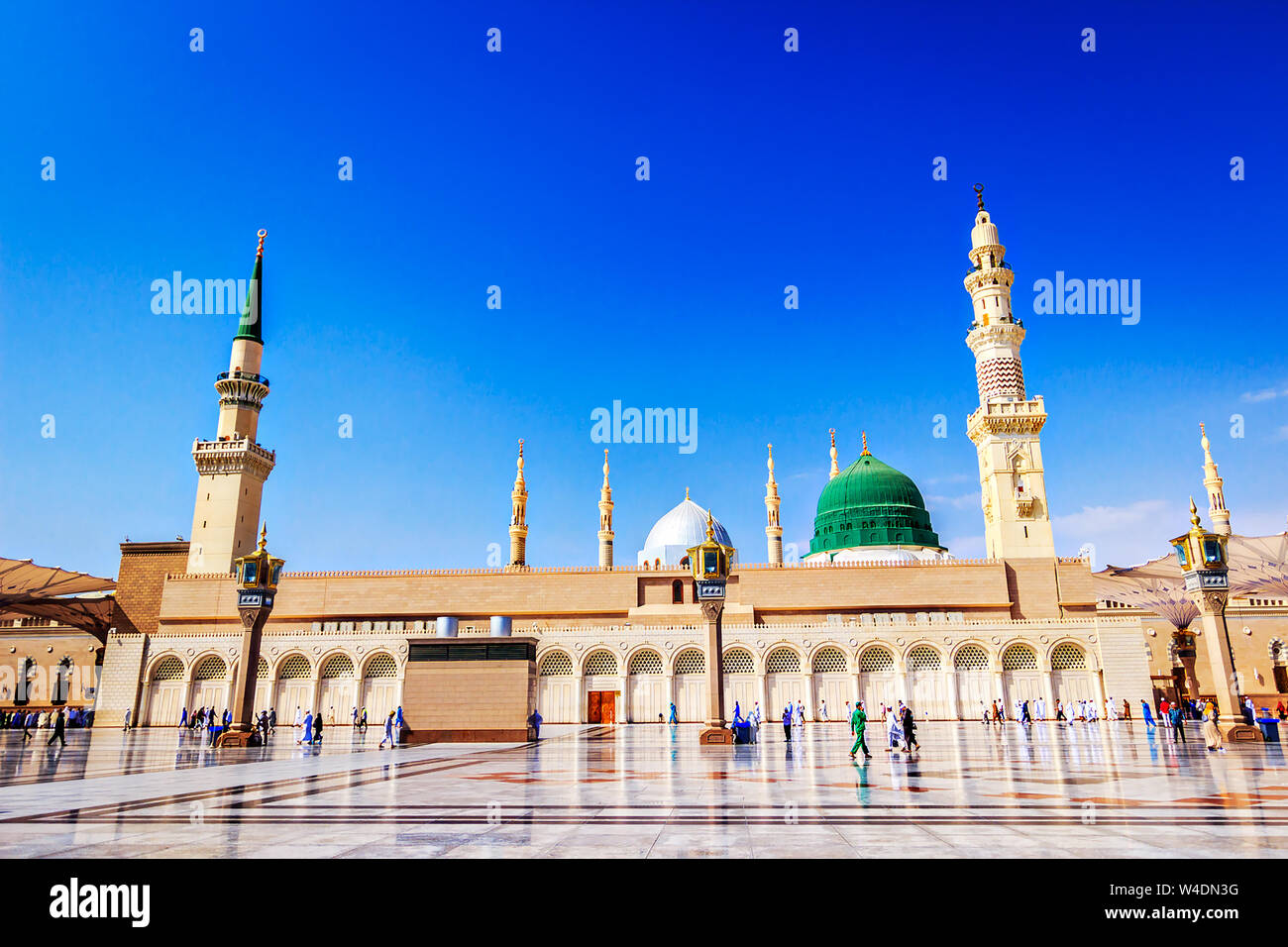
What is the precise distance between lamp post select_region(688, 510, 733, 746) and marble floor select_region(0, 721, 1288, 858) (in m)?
A: 3.53

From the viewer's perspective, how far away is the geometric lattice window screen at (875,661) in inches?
1439

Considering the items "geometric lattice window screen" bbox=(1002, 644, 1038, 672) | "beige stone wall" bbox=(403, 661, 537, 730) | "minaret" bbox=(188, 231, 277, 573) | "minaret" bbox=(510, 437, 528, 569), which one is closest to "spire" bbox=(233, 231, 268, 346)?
"minaret" bbox=(188, 231, 277, 573)

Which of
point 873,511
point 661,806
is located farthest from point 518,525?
point 661,806

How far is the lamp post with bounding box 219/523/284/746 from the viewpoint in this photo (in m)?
20.2

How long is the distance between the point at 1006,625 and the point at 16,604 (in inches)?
1883

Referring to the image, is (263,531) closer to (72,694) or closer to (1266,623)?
(72,694)

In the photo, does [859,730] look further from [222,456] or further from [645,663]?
[222,456]

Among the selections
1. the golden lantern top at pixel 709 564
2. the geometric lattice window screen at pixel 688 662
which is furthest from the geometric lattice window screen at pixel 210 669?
the golden lantern top at pixel 709 564

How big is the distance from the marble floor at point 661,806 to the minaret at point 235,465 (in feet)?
107

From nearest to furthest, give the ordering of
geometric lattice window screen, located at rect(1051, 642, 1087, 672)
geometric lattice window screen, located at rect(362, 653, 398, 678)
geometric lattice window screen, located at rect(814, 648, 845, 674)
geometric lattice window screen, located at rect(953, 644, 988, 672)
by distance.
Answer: geometric lattice window screen, located at rect(1051, 642, 1087, 672)
geometric lattice window screen, located at rect(953, 644, 988, 672)
geometric lattice window screen, located at rect(814, 648, 845, 674)
geometric lattice window screen, located at rect(362, 653, 398, 678)

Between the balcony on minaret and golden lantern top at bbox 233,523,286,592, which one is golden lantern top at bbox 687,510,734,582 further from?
the balcony on minaret

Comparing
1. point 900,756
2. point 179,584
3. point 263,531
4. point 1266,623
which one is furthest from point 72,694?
point 1266,623

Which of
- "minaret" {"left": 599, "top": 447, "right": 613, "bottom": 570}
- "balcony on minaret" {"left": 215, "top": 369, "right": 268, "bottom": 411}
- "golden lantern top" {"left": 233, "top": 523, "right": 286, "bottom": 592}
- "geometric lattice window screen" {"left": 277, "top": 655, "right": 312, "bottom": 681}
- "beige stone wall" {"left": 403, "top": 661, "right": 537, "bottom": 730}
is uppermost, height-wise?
"balcony on minaret" {"left": 215, "top": 369, "right": 268, "bottom": 411}
